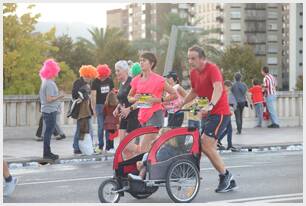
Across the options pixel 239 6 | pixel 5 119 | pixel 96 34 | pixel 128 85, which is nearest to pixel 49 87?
pixel 128 85

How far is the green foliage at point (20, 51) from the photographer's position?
4778 centimetres

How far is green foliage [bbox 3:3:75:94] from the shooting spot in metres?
47.8

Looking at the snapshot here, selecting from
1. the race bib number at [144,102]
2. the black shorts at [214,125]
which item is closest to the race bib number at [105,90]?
the race bib number at [144,102]

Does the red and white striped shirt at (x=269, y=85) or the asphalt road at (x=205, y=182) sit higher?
the red and white striped shirt at (x=269, y=85)

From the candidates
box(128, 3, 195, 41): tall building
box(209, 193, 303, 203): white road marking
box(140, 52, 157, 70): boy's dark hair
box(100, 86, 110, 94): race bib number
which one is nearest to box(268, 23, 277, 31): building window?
box(128, 3, 195, 41): tall building

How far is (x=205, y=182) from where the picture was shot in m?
10.6

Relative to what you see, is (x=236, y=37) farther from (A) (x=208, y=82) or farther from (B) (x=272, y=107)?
(A) (x=208, y=82)

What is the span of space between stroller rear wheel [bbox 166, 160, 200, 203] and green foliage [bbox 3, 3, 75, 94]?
3866 centimetres

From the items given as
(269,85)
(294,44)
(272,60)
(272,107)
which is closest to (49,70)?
(269,85)

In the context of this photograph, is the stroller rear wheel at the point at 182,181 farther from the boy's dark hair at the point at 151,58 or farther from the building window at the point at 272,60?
the building window at the point at 272,60

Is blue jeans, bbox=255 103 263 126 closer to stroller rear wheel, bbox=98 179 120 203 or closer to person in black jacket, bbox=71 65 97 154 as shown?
person in black jacket, bbox=71 65 97 154

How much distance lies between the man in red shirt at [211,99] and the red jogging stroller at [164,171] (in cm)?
33

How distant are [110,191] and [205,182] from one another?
212 cm

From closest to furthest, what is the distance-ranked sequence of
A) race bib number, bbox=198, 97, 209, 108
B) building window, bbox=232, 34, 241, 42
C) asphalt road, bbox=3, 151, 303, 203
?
asphalt road, bbox=3, 151, 303, 203
race bib number, bbox=198, 97, 209, 108
building window, bbox=232, 34, 241, 42
